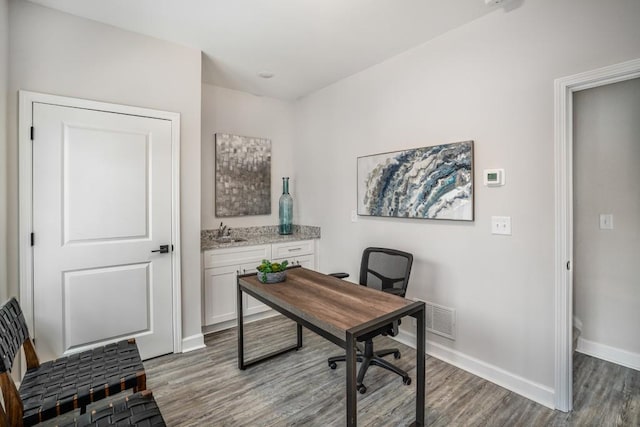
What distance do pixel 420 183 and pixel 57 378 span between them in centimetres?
267

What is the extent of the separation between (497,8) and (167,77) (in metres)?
2.58

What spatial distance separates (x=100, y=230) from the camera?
97.4 inches

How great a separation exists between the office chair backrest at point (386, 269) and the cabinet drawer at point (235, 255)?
124 cm

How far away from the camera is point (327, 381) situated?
2359 mm

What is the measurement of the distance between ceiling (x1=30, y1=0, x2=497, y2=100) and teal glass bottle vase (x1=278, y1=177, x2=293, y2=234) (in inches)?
55.4

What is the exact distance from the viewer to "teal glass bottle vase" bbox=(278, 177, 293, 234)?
4.03 m

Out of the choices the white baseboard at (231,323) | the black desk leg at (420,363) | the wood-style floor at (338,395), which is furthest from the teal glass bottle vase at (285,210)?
the black desk leg at (420,363)

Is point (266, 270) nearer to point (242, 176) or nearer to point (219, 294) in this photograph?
point (219, 294)

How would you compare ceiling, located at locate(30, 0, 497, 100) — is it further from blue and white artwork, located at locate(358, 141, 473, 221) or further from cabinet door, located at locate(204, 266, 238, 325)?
cabinet door, located at locate(204, 266, 238, 325)

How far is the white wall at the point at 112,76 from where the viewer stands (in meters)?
2.17

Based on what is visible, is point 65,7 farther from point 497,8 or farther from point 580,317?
point 580,317

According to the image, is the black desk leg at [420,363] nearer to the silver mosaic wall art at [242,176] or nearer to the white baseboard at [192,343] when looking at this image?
the white baseboard at [192,343]

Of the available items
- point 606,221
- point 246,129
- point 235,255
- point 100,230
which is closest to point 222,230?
point 235,255

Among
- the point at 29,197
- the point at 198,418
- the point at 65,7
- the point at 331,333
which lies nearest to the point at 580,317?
the point at 331,333
